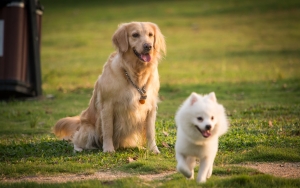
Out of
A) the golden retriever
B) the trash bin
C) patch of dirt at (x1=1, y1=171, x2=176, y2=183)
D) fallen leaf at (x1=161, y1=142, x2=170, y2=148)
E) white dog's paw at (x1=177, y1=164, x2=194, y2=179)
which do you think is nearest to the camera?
white dog's paw at (x1=177, y1=164, x2=194, y2=179)

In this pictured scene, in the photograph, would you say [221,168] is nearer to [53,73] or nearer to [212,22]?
[53,73]

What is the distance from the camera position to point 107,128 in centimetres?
848

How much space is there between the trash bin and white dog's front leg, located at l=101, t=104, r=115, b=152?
5887 mm

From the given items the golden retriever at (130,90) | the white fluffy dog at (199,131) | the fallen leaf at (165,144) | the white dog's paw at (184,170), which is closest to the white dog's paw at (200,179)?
the white fluffy dog at (199,131)

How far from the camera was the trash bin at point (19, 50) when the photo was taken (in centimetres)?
1383

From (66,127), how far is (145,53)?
2.05 metres

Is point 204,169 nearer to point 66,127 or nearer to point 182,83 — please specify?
point 66,127

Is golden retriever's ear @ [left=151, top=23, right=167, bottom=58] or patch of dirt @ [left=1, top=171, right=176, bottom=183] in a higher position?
golden retriever's ear @ [left=151, top=23, right=167, bottom=58]

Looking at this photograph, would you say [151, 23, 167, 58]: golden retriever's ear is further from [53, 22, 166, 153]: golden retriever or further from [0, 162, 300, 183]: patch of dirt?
[0, 162, 300, 183]: patch of dirt

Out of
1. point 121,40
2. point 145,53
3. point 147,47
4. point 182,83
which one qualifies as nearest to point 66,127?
point 121,40

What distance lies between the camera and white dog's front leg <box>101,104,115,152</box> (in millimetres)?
8438

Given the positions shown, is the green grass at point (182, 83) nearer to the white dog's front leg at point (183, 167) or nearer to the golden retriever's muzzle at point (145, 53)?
the white dog's front leg at point (183, 167)

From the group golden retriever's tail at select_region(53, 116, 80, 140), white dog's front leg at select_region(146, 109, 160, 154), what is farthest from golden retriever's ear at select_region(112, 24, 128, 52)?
golden retriever's tail at select_region(53, 116, 80, 140)

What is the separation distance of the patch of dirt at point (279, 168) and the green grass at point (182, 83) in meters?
0.20
